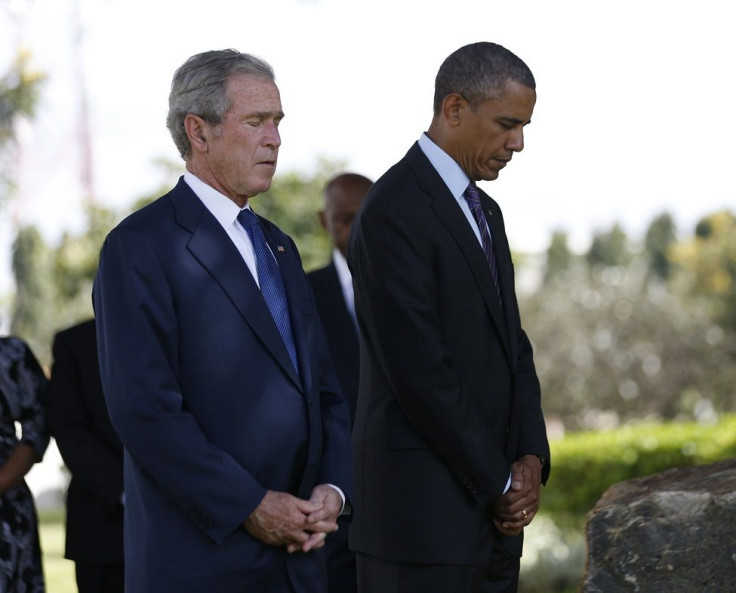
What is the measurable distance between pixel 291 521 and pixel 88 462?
2.29 meters

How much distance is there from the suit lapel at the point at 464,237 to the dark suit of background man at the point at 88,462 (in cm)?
199

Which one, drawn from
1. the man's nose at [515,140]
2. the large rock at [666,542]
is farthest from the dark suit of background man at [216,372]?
the large rock at [666,542]

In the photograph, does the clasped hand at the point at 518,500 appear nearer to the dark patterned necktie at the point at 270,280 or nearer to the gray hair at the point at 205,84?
the dark patterned necktie at the point at 270,280

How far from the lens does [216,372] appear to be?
3.08m

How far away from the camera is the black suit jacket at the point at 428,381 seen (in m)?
3.65

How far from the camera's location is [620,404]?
2331 centimetres

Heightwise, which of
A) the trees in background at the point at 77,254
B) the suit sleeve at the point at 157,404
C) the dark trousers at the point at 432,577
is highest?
the trees in background at the point at 77,254

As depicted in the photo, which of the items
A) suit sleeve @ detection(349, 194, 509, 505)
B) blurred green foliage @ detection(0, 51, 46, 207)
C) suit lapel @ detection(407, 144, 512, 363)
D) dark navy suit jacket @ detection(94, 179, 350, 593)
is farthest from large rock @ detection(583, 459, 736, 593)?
blurred green foliage @ detection(0, 51, 46, 207)

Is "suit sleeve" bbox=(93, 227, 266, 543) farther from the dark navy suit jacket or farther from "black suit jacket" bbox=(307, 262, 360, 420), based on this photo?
"black suit jacket" bbox=(307, 262, 360, 420)

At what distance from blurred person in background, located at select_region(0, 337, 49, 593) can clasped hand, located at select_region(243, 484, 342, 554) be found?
1.77m

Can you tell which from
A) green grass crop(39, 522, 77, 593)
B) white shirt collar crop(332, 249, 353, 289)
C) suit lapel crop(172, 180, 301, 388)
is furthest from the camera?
green grass crop(39, 522, 77, 593)

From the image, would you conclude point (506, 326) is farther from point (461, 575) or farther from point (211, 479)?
point (211, 479)

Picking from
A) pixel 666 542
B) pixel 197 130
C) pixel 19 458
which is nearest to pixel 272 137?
pixel 197 130

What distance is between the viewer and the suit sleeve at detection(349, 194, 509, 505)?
11.9 ft
